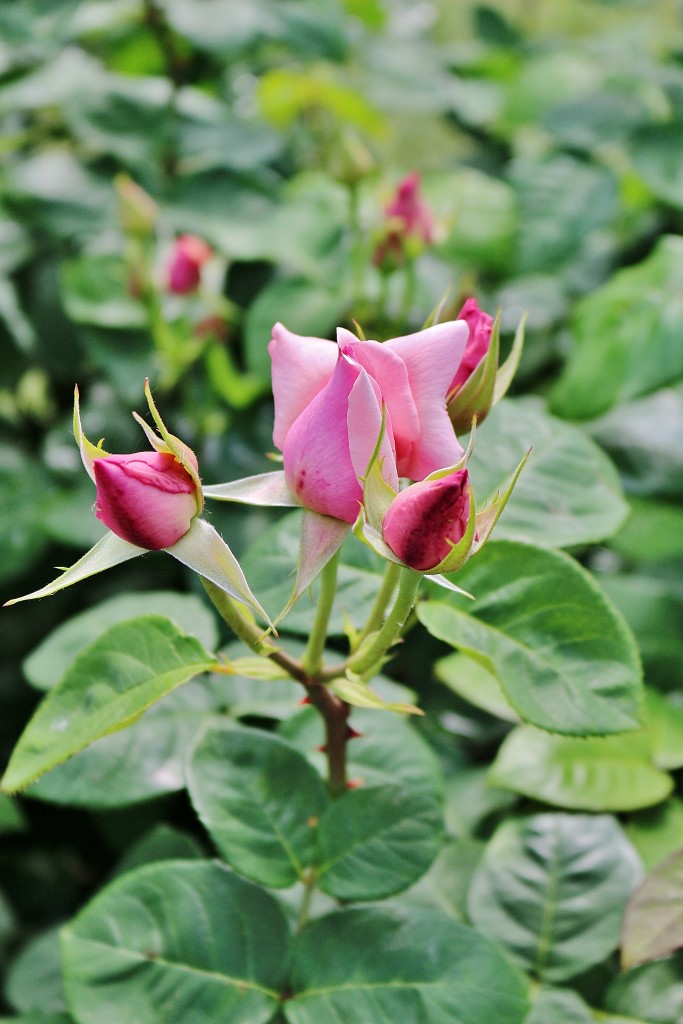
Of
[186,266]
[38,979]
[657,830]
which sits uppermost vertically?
[186,266]

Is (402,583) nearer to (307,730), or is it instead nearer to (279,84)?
(307,730)

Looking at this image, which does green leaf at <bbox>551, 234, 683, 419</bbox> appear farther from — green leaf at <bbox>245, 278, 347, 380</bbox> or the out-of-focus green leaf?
green leaf at <bbox>245, 278, 347, 380</bbox>

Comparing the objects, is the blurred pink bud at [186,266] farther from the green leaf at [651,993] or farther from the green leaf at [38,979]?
the green leaf at [651,993]

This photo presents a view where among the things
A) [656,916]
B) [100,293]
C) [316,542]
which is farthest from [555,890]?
[100,293]

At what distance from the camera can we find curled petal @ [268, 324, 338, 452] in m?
0.35

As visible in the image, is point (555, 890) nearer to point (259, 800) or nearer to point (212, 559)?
point (259, 800)

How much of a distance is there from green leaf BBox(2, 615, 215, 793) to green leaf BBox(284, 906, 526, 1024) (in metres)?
0.15

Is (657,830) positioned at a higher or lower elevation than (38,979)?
higher

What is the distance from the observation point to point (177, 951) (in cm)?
43

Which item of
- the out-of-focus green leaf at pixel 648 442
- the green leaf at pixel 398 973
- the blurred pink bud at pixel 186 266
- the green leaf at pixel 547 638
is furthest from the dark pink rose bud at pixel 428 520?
the blurred pink bud at pixel 186 266

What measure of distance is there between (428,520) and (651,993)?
33cm

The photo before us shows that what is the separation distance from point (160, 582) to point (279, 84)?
67cm

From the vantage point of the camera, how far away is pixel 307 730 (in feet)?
1.76

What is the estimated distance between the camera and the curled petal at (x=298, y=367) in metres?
0.35
